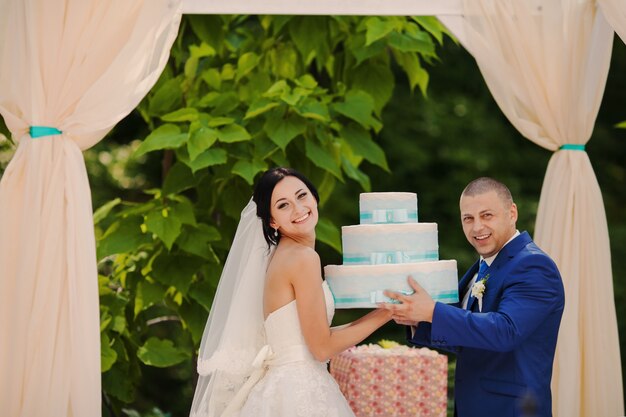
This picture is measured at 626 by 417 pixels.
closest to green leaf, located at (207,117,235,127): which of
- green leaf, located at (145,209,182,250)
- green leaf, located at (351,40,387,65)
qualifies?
green leaf, located at (145,209,182,250)

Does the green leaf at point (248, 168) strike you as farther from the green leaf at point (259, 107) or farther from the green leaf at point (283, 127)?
the green leaf at point (259, 107)

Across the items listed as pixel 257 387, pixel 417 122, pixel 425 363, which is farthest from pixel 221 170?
pixel 417 122

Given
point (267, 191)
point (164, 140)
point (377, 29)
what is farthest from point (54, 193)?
point (377, 29)

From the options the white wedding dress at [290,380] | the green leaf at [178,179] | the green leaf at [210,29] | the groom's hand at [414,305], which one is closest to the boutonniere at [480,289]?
the groom's hand at [414,305]

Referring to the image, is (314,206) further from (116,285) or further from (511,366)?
(116,285)

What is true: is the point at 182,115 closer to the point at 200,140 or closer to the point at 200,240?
the point at 200,140

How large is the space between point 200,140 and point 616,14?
2.37 meters

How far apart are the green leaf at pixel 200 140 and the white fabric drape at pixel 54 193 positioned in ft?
2.72

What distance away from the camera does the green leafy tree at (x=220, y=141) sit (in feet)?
18.7

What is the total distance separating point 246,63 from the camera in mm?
6352

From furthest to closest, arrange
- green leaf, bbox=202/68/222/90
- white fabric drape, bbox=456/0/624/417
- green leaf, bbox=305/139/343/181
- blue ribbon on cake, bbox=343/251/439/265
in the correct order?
green leaf, bbox=202/68/222/90, green leaf, bbox=305/139/343/181, white fabric drape, bbox=456/0/624/417, blue ribbon on cake, bbox=343/251/439/265

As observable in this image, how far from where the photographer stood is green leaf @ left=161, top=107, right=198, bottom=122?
18.9 ft

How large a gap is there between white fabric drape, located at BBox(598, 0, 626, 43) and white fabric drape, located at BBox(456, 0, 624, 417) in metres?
0.25

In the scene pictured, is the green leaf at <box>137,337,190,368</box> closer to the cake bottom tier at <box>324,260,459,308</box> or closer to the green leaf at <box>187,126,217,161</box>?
the green leaf at <box>187,126,217,161</box>
